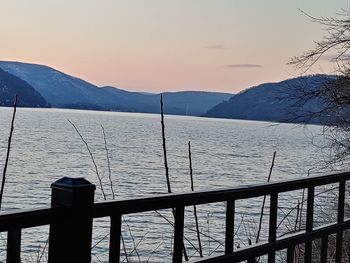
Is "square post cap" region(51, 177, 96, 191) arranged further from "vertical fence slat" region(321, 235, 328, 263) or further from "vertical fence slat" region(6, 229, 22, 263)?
"vertical fence slat" region(321, 235, 328, 263)

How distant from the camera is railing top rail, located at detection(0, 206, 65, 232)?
2131 millimetres

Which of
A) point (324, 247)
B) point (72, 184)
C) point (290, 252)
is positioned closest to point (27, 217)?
point (72, 184)

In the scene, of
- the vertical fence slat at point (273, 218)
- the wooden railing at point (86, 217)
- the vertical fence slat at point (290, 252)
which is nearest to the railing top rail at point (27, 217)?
the wooden railing at point (86, 217)

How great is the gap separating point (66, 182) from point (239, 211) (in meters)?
18.3

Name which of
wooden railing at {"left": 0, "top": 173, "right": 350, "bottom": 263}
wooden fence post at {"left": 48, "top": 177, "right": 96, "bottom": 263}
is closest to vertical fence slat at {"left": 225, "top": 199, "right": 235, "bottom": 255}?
wooden railing at {"left": 0, "top": 173, "right": 350, "bottom": 263}

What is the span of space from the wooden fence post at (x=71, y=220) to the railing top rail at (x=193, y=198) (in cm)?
9

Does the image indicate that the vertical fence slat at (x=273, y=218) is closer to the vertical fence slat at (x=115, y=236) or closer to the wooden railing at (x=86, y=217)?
the wooden railing at (x=86, y=217)

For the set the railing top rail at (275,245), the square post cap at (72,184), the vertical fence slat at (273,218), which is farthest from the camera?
the vertical fence slat at (273,218)

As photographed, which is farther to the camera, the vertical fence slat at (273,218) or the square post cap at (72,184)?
the vertical fence slat at (273,218)

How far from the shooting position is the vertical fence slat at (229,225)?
321 cm

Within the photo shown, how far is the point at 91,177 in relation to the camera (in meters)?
35.4

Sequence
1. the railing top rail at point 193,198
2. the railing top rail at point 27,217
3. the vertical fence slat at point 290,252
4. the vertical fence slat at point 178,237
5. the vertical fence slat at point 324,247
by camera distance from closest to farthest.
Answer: the railing top rail at point 27,217 < the railing top rail at point 193,198 < the vertical fence slat at point 178,237 < the vertical fence slat at point 290,252 < the vertical fence slat at point 324,247

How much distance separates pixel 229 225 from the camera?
325 cm

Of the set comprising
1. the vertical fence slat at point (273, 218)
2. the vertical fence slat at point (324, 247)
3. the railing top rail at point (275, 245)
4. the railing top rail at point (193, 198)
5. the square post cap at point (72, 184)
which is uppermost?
the square post cap at point (72, 184)
